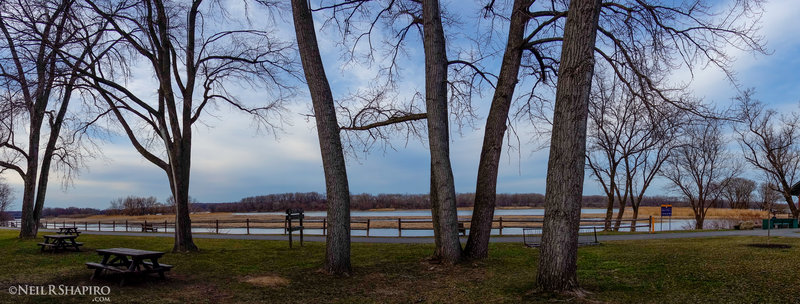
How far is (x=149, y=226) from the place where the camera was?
3003 centimetres

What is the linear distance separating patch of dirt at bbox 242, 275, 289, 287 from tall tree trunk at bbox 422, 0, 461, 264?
3.16 metres

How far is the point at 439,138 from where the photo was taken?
9.15m

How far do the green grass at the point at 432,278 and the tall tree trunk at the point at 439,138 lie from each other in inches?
21.6

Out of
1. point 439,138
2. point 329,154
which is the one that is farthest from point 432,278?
point 329,154

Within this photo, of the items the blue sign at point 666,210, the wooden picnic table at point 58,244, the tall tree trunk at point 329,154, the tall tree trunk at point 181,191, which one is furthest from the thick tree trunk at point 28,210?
the blue sign at point 666,210

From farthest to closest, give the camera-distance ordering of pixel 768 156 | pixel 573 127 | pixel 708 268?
pixel 768 156 → pixel 708 268 → pixel 573 127

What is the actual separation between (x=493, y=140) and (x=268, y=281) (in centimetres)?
521

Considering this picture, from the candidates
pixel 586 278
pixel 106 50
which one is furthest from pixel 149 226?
pixel 586 278

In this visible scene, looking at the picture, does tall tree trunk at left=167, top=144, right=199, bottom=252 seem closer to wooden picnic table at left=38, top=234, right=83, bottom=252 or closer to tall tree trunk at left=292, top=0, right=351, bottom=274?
wooden picnic table at left=38, top=234, right=83, bottom=252

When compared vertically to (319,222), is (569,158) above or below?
above

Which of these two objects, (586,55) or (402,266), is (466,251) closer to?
(402,266)

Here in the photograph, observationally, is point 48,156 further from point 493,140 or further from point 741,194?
point 741,194

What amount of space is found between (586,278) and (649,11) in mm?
4846

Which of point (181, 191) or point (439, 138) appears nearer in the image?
point (439, 138)
